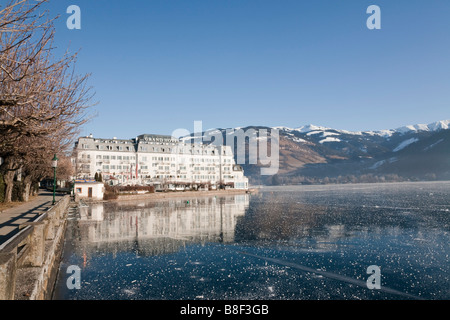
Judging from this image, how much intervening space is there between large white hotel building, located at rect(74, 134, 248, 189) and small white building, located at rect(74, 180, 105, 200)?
87.6ft

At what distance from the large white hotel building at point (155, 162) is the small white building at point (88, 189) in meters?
26.7

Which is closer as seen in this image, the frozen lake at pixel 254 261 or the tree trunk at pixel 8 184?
the frozen lake at pixel 254 261

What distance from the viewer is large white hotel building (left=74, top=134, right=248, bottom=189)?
104 metres

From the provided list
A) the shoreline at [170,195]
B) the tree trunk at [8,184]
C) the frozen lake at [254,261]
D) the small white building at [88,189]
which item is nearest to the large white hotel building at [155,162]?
the shoreline at [170,195]

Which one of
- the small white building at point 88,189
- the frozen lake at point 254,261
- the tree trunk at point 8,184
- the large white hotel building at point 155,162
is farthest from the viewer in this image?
the large white hotel building at point 155,162

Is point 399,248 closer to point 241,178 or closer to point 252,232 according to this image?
point 252,232

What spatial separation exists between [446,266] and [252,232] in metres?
15.1

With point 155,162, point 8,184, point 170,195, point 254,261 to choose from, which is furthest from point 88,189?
point 254,261

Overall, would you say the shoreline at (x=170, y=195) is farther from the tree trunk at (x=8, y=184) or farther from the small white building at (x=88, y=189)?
the tree trunk at (x=8, y=184)

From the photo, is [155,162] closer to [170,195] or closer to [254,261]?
[170,195]

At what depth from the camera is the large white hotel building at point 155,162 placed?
104 metres
